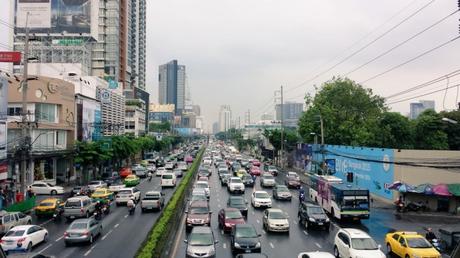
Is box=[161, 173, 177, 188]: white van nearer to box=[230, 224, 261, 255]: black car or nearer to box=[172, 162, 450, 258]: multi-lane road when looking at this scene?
box=[172, 162, 450, 258]: multi-lane road

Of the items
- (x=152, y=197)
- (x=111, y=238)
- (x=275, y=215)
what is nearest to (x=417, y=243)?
(x=275, y=215)

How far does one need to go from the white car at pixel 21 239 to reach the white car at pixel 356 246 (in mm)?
16200

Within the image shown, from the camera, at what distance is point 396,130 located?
3349 inches

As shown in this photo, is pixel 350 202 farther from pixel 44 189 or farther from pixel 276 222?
pixel 44 189

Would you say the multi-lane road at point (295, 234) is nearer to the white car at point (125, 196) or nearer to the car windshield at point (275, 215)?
the car windshield at point (275, 215)

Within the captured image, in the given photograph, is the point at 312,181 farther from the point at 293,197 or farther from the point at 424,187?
the point at 424,187

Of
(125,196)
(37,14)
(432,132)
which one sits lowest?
(125,196)

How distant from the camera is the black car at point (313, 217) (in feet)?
101

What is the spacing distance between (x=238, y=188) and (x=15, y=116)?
28.8 metres

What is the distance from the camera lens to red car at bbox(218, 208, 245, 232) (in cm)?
2898

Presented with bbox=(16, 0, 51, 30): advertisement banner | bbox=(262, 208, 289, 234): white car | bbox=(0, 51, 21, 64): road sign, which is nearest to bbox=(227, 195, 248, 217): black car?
bbox=(262, 208, 289, 234): white car

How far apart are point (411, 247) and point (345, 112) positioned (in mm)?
59946

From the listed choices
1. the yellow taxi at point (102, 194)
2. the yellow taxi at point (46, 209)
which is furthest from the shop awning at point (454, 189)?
the yellow taxi at point (46, 209)

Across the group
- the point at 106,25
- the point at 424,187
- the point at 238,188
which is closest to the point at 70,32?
the point at 106,25
